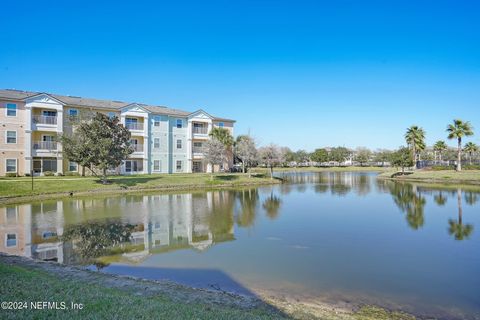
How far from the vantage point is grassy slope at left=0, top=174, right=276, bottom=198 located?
31.9 metres

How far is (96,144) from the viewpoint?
36.6 m

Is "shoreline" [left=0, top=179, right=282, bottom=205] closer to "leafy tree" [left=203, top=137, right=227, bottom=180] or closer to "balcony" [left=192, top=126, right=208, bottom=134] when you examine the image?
"leafy tree" [left=203, top=137, right=227, bottom=180]

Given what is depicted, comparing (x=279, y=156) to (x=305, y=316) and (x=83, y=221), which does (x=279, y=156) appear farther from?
(x=305, y=316)

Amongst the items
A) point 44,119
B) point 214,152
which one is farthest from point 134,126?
point 214,152

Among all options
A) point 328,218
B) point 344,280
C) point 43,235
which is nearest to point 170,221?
point 43,235

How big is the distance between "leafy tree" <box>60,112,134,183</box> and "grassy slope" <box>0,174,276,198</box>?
221 centimetres

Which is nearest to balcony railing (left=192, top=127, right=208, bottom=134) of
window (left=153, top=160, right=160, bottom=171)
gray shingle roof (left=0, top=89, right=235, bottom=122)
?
gray shingle roof (left=0, top=89, right=235, bottom=122)

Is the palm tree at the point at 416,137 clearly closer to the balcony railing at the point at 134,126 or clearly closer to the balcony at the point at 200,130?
the balcony at the point at 200,130

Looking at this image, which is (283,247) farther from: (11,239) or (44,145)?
(44,145)

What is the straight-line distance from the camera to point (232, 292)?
953 cm

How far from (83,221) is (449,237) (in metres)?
20.6

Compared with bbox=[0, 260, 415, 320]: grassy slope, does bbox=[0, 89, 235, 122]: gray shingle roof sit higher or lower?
higher

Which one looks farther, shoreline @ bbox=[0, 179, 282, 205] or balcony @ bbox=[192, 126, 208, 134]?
balcony @ bbox=[192, 126, 208, 134]

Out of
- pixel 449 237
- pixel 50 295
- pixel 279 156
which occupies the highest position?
pixel 279 156
